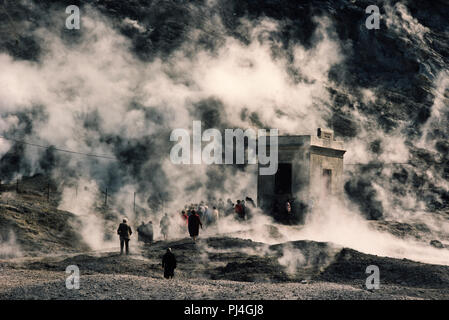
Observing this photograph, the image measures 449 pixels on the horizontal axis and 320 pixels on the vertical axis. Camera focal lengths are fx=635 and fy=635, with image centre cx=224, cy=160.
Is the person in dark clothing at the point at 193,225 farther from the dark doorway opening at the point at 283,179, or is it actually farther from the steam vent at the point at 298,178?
the dark doorway opening at the point at 283,179

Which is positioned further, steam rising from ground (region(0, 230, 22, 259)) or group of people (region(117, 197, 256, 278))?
steam rising from ground (region(0, 230, 22, 259))

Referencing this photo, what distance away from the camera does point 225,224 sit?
22.1m

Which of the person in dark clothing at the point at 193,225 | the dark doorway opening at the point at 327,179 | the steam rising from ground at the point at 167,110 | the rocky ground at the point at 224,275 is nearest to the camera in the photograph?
the rocky ground at the point at 224,275

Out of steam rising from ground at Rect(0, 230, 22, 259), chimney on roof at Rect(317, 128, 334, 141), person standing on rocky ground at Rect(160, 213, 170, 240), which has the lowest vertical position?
steam rising from ground at Rect(0, 230, 22, 259)

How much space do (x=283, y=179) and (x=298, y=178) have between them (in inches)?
23.6

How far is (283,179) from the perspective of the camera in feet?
75.7

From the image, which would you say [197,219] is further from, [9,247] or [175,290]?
[175,290]

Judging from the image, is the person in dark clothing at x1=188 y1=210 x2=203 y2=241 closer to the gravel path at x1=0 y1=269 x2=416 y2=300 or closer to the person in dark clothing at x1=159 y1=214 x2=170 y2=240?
the person in dark clothing at x1=159 y1=214 x2=170 y2=240

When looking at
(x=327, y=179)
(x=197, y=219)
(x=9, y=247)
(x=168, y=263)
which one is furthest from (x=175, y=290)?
(x=327, y=179)

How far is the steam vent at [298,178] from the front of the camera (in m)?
22.7

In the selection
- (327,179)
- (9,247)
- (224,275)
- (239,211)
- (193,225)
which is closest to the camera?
(224,275)

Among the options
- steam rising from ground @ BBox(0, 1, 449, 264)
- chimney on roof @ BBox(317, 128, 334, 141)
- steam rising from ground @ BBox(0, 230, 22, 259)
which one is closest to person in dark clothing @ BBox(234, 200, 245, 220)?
steam rising from ground @ BBox(0, 1, 449, 264)

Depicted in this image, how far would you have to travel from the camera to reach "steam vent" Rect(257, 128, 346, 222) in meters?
22.7

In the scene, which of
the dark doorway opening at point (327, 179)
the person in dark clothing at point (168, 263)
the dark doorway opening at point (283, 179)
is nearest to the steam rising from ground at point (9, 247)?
the person in dark clothing at point (168, 263)
